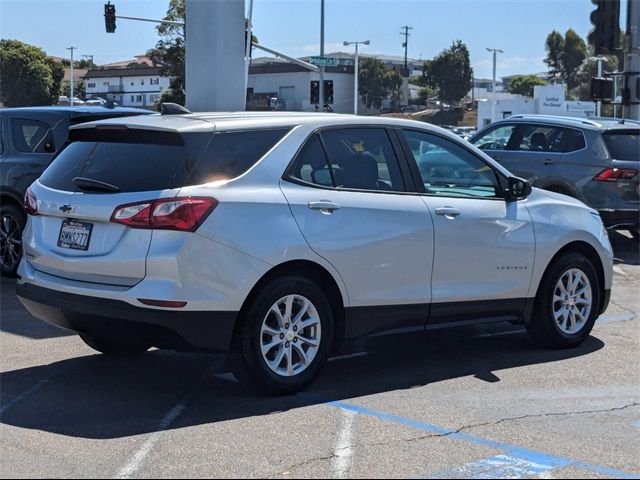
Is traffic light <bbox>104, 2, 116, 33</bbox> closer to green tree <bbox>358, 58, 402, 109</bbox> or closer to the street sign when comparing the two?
the street sign

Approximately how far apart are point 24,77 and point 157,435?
6299cm

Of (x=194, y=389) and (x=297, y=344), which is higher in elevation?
(x=297, y=344)

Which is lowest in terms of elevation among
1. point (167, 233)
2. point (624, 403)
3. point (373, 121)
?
point (624, 403)

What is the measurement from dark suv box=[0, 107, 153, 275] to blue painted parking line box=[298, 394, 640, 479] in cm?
566

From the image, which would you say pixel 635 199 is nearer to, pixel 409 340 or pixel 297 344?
pixel 409 340

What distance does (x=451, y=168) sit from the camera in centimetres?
692

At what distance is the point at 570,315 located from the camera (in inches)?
292

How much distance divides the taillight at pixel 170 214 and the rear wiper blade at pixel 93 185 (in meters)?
0.31

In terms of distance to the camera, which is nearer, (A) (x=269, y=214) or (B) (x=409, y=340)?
(A) (x=269, y=214)

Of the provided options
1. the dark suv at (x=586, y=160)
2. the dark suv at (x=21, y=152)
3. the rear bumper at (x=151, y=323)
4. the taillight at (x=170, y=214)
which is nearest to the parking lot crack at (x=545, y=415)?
the rear bumper at (x=151, y=323)

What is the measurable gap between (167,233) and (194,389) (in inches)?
50.7

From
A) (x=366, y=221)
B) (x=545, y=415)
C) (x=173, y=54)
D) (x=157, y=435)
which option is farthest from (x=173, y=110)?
(x=173, y=54)

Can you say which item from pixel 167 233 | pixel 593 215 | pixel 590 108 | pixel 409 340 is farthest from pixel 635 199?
pixel 590 108

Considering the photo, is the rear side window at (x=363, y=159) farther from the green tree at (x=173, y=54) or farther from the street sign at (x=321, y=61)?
the green tree at (x=173, y=54)
